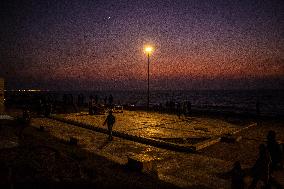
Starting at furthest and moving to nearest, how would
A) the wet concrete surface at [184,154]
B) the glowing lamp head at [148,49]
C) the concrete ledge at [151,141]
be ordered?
the glowing lamp head at [148,49] < the concrete ledge at [151,141] < the wet concrete surface at [184,154]

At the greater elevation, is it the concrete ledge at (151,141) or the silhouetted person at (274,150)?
the silhouetted person at (274,150)

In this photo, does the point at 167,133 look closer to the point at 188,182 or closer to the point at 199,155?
the point at 199,155

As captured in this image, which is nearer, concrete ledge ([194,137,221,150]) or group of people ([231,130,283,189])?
group of people ([231,130,283,189])

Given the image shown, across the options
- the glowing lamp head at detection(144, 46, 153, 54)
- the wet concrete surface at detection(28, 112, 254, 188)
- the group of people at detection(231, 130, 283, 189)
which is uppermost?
the glowing lamp head at detection(144, 46, 153, 54)

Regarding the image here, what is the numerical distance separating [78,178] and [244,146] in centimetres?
853

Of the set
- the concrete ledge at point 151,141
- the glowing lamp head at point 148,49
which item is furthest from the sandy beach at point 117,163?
the glowing lamp head at point 148,49

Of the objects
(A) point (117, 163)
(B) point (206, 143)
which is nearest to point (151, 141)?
(B) point (206, 143)

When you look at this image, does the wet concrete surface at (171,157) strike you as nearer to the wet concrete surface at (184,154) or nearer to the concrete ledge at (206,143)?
the wet concrete surface at (184,154)

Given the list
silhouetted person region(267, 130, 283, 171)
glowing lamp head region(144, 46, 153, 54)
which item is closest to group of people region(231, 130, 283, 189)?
silhouetted person region(267, 130, 283, 171)

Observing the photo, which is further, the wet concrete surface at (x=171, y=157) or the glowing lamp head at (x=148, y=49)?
the glowing lamp head at (x=148, y=49)

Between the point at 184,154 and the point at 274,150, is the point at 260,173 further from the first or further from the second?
the point at 184,154

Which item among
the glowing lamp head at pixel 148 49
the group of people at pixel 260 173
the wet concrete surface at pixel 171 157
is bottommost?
the wet concrete surface at pixel 171 157

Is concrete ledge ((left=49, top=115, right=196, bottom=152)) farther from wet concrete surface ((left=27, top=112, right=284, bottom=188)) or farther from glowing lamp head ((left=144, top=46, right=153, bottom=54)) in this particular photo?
glowing lamp head ((left=144, top=46, right=153, bottom=54))

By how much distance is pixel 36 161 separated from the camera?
770 centimetres
